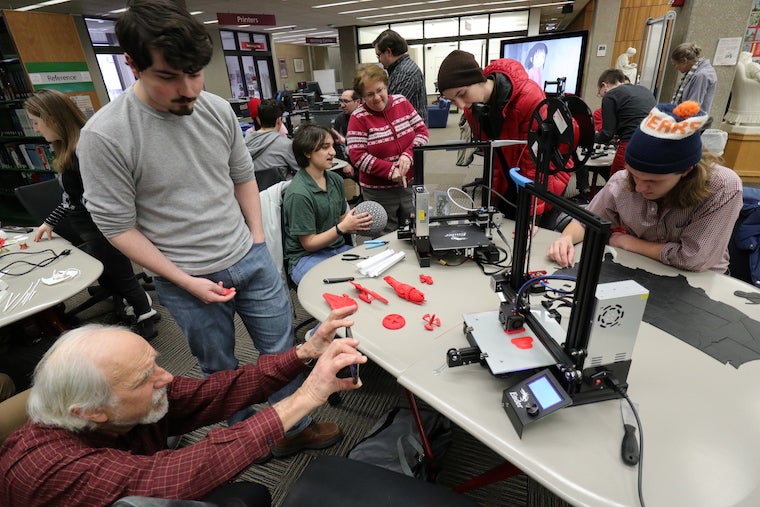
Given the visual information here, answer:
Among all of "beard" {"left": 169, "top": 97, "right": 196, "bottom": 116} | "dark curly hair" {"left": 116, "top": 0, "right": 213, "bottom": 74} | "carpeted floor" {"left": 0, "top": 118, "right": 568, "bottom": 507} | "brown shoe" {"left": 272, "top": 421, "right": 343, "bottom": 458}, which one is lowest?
"carpeted floor" {"left": 0, "top": 118, "right": 568, "bottom": 507}

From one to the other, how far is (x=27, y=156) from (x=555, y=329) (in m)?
5.94

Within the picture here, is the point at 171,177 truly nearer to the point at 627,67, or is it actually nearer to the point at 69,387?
the point at 69,387

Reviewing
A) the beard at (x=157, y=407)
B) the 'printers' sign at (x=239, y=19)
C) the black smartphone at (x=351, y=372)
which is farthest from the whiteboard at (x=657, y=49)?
the 'printers' sign at (x=239, y=19)

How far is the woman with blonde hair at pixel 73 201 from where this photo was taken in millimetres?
1964

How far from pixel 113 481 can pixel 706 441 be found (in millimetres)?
1170

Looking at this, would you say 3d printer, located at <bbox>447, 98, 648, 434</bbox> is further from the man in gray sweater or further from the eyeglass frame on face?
the eyeglass frame on face

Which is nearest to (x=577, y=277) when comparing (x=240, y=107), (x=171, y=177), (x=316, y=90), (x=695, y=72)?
(x=171, y=177)

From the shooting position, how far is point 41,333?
2666 millimetres

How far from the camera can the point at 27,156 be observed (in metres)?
4.54

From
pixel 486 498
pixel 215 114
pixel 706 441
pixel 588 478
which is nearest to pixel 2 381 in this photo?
pixel 215 114

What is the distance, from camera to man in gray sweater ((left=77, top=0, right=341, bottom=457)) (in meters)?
0.94

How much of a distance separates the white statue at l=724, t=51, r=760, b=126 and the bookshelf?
24.4 ft

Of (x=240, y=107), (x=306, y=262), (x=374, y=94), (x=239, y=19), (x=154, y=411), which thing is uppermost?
(x=239, y=19)

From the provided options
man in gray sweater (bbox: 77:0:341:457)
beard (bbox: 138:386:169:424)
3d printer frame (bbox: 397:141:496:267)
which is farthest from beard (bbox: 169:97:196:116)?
3d printer frame (bbox: 397:141:496:267)
